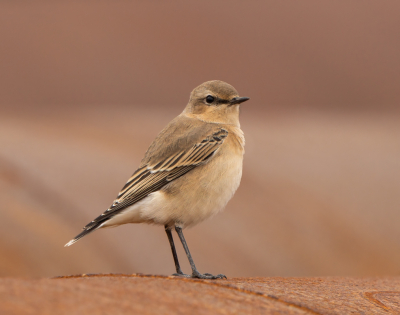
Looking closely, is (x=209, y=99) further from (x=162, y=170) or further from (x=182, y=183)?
(x=182, y=183)

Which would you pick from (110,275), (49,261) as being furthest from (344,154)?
(110,275)

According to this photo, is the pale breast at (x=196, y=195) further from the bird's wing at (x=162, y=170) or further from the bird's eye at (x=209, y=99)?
the bird's eye at (x=209, y=99)

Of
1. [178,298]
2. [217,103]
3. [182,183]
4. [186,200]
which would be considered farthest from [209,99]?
[178,298]

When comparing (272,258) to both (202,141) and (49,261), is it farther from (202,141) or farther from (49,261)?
(49,261)

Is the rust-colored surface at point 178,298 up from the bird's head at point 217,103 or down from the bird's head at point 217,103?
down

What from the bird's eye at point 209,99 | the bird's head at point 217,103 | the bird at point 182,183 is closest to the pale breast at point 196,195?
the bird at point 182,183

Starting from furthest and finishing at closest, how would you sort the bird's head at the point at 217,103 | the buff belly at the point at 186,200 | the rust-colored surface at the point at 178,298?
the bird's head at the point at 217,103 → the buff belly at the point at 186,200 → the rust-colored surface at the point at 178,298
